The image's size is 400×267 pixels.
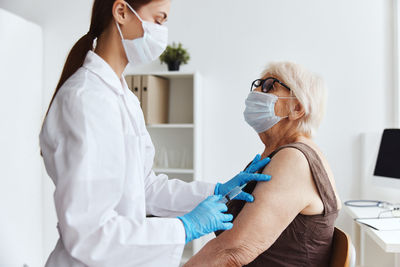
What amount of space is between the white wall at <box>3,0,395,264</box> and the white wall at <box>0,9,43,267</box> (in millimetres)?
221

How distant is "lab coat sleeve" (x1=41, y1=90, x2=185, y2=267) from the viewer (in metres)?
0.90

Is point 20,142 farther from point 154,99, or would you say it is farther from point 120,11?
point 120,11

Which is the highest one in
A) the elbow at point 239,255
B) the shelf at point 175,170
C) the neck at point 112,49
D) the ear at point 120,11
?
the ear at point 120,11

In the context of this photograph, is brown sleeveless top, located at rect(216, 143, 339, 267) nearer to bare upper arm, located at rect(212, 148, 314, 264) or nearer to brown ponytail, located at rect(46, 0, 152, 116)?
bare upper arm, located at rect(212, 148, 314, 264)

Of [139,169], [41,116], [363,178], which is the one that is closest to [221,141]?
[363,178]

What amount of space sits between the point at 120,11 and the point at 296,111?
83 cm

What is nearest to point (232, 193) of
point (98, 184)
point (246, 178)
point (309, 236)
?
point (246, 178)

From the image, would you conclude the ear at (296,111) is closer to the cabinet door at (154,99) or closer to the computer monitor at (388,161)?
the computer monitor at (388,161)

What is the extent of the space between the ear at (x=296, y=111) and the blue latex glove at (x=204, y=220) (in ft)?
Answer: 2.01

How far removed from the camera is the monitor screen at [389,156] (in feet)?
8.55

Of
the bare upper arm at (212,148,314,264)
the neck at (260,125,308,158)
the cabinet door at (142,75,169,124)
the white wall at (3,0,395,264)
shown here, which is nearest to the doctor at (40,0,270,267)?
the bare upper arm at (212,148,314,264)

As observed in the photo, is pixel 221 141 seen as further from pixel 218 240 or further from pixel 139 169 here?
pixel 139 169

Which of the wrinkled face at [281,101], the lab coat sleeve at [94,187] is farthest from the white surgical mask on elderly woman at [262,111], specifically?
the lab coat sleeve at [94,187]

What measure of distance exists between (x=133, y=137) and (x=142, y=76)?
6.40 ft
